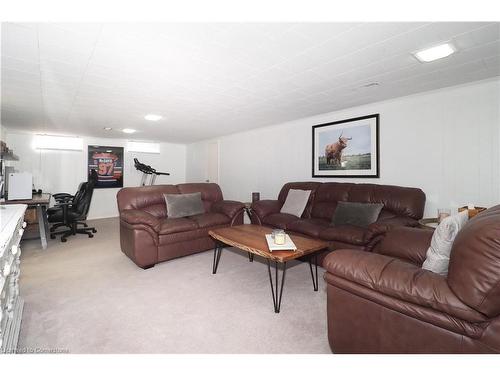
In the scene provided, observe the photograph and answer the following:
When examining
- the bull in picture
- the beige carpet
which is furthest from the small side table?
the bull in picture

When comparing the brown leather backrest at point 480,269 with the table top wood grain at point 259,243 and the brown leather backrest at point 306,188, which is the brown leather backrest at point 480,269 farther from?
the brown leather backrest at point 306,188

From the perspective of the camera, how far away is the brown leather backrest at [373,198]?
2.88 meters

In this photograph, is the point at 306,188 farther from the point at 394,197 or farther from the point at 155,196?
the point at 155,196

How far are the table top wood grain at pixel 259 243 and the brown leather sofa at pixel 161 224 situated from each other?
29.1 inches

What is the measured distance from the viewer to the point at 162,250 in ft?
10.0

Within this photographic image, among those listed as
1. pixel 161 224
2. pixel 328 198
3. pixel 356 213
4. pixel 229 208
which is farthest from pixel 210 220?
pixel 356 213

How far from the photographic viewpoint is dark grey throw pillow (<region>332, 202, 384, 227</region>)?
9.59 feet

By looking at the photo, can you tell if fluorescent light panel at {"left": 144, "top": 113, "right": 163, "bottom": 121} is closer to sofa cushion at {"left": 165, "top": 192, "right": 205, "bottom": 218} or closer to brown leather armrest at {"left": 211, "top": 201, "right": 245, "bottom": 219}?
sofa cushion at {"left": 165, "top": 192, "right": 205, "bottom": 218}

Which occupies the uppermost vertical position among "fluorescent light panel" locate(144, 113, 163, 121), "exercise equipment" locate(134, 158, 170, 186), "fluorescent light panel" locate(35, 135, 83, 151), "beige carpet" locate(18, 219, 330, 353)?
"fluorescent light panel" locate(144, 113, 163, 121)

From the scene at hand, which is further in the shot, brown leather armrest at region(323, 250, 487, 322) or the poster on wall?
the poster on wall

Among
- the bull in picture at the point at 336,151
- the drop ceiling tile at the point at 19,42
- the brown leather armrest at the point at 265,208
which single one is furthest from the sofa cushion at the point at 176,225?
the bull in picture at the point at 336,151

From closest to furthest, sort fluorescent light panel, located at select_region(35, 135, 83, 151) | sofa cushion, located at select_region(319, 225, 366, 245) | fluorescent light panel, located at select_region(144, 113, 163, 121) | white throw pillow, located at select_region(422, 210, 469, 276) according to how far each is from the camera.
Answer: white throw pillow, located at select_region(422, 210, 469, 276), sofa cushion, located at select_region(319, 225, 366, 245), fluorescent light panel, located at select_region(144, 113, 163, 121), fluorescent light panel, located at select_region(35, 135, 83, 151)

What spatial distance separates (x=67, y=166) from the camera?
593cm

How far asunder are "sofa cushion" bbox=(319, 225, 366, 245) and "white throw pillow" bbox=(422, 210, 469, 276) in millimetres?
1200
